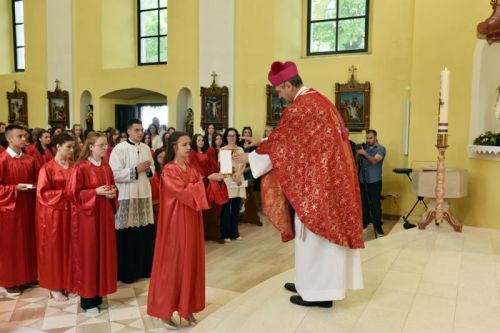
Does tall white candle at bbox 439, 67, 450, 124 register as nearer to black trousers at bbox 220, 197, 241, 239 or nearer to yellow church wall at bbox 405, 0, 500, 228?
yellow church wall at bbox 405, 0, 500, 228

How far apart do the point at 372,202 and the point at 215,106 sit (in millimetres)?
4776

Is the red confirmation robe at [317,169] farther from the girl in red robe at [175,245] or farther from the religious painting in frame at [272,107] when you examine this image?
the religious painting in frame at [272,107]

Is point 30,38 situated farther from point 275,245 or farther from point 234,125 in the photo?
point 275,245

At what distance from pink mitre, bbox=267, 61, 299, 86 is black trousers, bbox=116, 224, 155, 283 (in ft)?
10.5

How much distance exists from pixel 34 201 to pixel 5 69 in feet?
37.9

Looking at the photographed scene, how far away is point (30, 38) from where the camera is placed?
1386 cm

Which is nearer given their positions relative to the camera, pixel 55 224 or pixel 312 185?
pixel 312 185

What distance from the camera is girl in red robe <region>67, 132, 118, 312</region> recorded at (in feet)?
15.1

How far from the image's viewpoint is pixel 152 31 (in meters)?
13.3

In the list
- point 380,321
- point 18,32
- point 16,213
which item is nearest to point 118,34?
point 18,32

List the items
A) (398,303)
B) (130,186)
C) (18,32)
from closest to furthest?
(398,303)
(130,186)
(18,32)

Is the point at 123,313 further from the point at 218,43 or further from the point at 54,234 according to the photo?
the point at 218,43

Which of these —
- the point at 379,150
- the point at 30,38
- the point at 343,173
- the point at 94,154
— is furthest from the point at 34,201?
the point at 30,38

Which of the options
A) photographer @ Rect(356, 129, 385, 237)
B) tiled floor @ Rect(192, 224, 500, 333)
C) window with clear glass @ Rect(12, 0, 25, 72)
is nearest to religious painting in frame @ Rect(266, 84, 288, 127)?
photographer @ Rect(356, 129, 385, 237)
